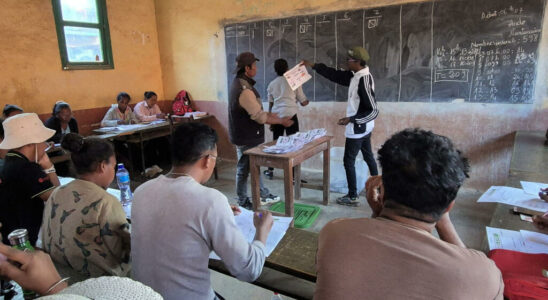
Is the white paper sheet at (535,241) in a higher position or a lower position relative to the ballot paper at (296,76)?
lower

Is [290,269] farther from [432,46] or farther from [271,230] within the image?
[432,46]

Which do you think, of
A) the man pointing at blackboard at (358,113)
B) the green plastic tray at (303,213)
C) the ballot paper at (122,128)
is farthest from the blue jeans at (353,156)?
the ballot paper at (122,128)

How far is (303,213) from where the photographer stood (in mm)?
3406

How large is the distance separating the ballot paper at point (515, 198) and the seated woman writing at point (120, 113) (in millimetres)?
4716

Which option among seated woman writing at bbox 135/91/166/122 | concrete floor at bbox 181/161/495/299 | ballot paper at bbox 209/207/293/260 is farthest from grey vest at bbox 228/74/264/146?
seated woman writing at bbox 135/91/166/122

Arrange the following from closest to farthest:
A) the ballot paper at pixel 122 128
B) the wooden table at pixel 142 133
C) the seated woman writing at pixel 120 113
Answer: the wooden table at pixel 142 133 → the ballot paper at pixel 122 128 → the seated woman writing at pixel 120 113

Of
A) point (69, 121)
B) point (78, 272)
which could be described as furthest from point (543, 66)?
point (69, 121)

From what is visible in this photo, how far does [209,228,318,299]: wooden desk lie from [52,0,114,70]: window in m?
4.78

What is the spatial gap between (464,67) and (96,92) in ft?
16.5

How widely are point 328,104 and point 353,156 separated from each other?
Result: 1.20 m

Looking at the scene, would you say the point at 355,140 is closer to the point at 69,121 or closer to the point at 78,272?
the point at 78,272

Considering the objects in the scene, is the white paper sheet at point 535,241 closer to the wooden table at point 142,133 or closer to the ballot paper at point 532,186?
the ballot paper at point 532,186

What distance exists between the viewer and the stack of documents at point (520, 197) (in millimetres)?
1526

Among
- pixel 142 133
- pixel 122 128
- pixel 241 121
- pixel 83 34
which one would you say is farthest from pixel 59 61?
pixel 241 121
